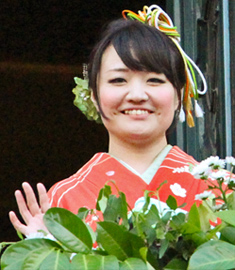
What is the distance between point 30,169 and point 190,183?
2.70 m

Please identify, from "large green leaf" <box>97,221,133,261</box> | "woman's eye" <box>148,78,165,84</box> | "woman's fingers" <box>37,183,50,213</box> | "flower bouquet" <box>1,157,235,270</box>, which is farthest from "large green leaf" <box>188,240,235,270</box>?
"woman's eye" <box>148,78,165,84</box>

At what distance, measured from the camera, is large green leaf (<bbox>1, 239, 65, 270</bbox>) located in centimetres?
118

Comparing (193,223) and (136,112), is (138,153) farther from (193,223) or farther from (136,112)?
(193,223)

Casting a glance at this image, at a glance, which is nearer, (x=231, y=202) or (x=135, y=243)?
(x=135, y=243)

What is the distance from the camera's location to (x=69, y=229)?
122cm

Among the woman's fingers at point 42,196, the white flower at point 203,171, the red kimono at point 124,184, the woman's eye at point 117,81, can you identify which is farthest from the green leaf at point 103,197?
the woman's eye at point 117,81

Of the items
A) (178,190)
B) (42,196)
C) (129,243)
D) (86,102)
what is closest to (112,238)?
(129,243)

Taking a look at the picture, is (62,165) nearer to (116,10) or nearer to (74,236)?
(116,10)

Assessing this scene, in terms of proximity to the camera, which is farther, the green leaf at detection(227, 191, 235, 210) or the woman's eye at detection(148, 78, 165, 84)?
the woman's eye at detection(148, 78, 165, 84)

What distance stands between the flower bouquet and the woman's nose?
0.64 meters

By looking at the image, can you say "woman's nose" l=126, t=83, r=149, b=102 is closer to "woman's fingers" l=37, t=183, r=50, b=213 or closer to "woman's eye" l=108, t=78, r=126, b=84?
"woman's eye" l=108, t=78, r=126, b=84

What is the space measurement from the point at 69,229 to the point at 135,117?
0.77 m

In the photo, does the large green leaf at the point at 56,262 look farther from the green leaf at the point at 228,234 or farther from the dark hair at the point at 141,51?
the dark hair at the point at 141,51

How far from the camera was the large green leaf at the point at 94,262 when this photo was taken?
116cm
